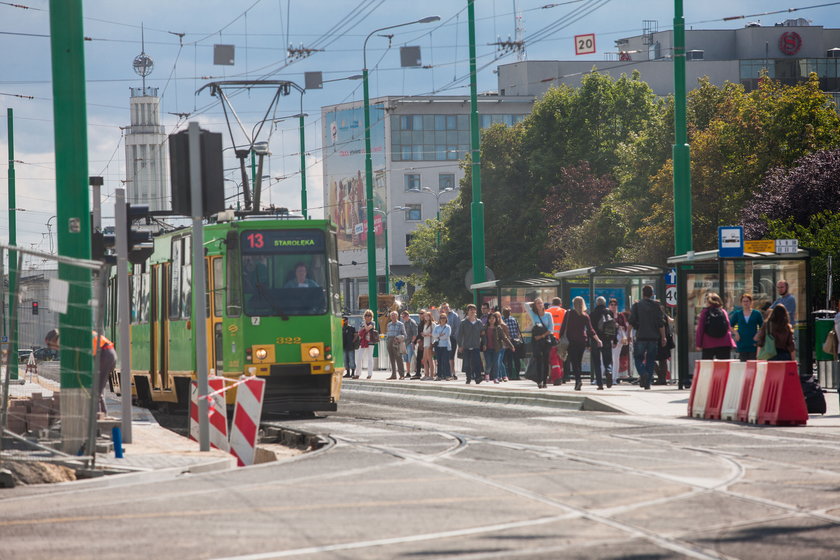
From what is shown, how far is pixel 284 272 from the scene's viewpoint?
22266 millimetres

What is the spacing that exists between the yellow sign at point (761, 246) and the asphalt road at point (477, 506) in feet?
30.9

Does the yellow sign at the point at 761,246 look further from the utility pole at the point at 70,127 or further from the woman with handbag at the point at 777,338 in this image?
the utility pole at the point at 70,127

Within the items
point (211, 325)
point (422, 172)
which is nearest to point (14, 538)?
point (211, 325)

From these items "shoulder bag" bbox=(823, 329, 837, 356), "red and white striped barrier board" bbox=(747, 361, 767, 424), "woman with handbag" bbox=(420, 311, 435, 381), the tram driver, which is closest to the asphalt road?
"red and white striped barrier board" bbox=(747, 361, 767, 424)

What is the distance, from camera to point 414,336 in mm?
38531

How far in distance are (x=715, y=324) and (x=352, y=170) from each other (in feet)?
322

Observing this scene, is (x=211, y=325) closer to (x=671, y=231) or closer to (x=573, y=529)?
(x=573, y=529)

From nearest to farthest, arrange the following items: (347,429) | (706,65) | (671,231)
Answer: (347,429)
(671,231)
(706,65)

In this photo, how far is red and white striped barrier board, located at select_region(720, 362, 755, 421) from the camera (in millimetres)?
19344

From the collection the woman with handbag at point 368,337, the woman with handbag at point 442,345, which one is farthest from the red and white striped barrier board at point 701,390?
the woman with handbag at point 368,337

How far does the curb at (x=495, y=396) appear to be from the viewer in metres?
22.7

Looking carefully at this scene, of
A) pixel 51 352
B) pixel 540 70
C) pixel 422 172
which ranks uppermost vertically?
pixel 540 70

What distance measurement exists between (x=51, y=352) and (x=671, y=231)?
4658cm

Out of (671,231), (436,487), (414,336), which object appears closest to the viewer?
(436,487)
